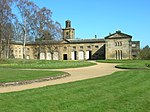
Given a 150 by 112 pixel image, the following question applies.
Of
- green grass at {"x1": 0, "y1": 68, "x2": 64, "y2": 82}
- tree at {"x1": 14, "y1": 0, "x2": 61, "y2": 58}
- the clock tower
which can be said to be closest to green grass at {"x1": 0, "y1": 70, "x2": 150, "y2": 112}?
green grass at {"x1": 0, "y1": 68, "x2": 64, "y2": 82}

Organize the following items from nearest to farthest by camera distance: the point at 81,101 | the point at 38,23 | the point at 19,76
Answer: the point at 81,101 → the point at 19,76 → the point at 38,23

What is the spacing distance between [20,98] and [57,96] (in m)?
1.45

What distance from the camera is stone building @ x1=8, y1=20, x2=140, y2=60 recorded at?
7625cm

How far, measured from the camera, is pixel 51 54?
85312 mm

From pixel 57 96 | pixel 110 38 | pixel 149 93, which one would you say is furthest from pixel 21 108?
pixel 110 38

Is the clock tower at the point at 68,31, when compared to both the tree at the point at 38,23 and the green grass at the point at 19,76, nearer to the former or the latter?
the tree at the point at 38,23

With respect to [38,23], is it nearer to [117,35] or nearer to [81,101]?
[117,35]

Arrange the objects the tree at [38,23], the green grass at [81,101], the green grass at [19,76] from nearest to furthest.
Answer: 1. the green grass at [81,101]
2. the green grass at [19,76]
3. the tree at [38,23]

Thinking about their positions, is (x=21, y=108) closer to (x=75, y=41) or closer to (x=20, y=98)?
(x=20, y=98)

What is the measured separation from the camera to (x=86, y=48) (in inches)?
3248

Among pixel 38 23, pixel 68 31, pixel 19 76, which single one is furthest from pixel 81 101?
pixel 68 31

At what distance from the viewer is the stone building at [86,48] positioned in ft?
250

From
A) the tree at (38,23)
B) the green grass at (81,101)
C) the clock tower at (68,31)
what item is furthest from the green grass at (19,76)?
the clock tower at (68,31)

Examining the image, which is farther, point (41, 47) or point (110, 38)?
point (41, 47)
